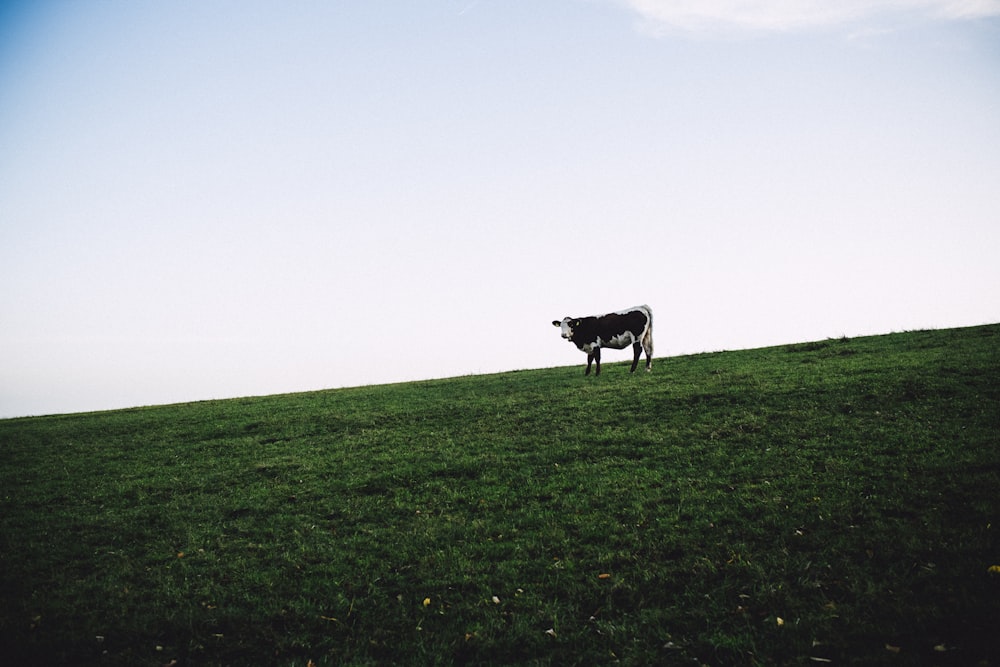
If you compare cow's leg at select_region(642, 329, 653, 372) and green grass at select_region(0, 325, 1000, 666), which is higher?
cow's leg at select_region(642, 329, 653, 372)

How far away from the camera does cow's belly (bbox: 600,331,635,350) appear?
27.4 metres

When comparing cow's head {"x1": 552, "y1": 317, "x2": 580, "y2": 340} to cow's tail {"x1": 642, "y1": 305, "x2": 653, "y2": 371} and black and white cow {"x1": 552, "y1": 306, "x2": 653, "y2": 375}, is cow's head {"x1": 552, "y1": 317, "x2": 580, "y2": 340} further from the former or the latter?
cow's tail {"x1": 642, "y1": 305, "x2": 653, "y2": 371}

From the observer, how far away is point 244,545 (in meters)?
12.2

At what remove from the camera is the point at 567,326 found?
28688 mm

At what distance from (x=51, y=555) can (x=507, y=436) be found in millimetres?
11438

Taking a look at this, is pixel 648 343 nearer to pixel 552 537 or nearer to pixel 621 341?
pixel 621 341

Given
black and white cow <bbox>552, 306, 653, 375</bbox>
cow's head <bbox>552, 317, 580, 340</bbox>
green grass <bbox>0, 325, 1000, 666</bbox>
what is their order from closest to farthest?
green grass <bbox>0, 325, 1000, 666</bbox> < black and white cow <bbox>552, 306, 653, 375</bbox> < cow's head <bbox>552, 317, 580, 340</bbox>

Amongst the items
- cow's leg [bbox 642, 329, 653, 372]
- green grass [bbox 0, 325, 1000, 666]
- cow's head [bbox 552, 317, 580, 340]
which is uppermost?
cow's head [bbox 552, 317, 580, 340]

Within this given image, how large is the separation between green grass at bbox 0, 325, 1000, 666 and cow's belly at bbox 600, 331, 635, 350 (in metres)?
6.50

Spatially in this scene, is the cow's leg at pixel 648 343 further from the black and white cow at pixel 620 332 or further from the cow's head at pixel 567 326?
the cow's head at pixel 567 326

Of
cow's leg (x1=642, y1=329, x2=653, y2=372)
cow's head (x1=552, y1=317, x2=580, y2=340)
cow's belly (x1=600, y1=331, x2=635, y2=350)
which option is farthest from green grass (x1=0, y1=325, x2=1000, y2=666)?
cow's head (x1=552, y1=317, x2=580, y2=340)

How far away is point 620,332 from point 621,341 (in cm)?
43

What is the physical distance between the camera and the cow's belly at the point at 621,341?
27.4 meters

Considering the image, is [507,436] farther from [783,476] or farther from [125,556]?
[125,556]
